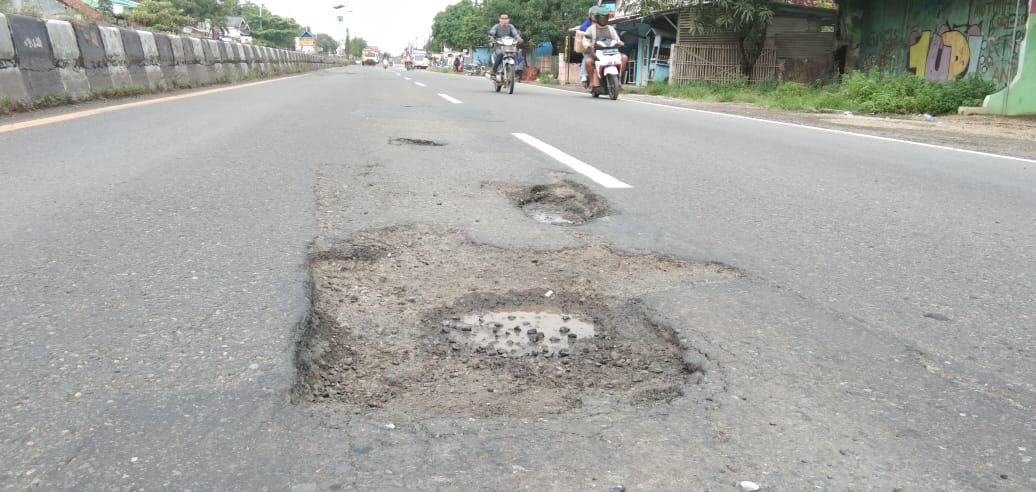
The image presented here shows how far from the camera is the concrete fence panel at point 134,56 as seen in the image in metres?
11.4

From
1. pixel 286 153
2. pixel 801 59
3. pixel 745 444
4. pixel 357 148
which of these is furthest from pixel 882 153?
pixel 801 59

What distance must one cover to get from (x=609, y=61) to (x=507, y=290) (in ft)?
40.6

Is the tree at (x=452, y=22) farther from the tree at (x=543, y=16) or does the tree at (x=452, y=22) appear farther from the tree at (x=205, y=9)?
the tree at (x=543, y=16)

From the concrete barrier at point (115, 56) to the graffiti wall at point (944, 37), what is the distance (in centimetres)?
1431

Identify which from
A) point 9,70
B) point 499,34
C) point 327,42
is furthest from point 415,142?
point 327,42

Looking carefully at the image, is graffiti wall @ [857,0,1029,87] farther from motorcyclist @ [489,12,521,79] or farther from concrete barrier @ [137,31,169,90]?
concrete barrier @ [137,31,169,90]

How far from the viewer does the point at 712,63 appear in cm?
2281

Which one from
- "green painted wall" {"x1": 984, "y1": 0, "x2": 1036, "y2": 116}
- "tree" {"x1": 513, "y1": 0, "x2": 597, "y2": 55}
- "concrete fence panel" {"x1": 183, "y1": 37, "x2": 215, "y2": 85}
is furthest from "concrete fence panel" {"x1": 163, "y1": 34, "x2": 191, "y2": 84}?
"tree" {"x1": 513, "y1": 0, "x2": 597, "y2": 55}

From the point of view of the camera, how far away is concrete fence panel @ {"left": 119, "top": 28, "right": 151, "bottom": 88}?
37.4 ft

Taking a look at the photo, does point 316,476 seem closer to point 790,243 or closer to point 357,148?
point 790,243

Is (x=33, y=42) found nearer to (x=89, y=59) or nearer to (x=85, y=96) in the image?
(x=85, y=96)

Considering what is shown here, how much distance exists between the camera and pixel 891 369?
2084 mm

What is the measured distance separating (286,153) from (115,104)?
5028 millimetres

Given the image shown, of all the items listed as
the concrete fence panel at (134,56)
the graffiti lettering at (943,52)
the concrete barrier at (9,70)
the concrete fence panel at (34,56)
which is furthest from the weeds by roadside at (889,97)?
the concrete barrier at (9,70)
